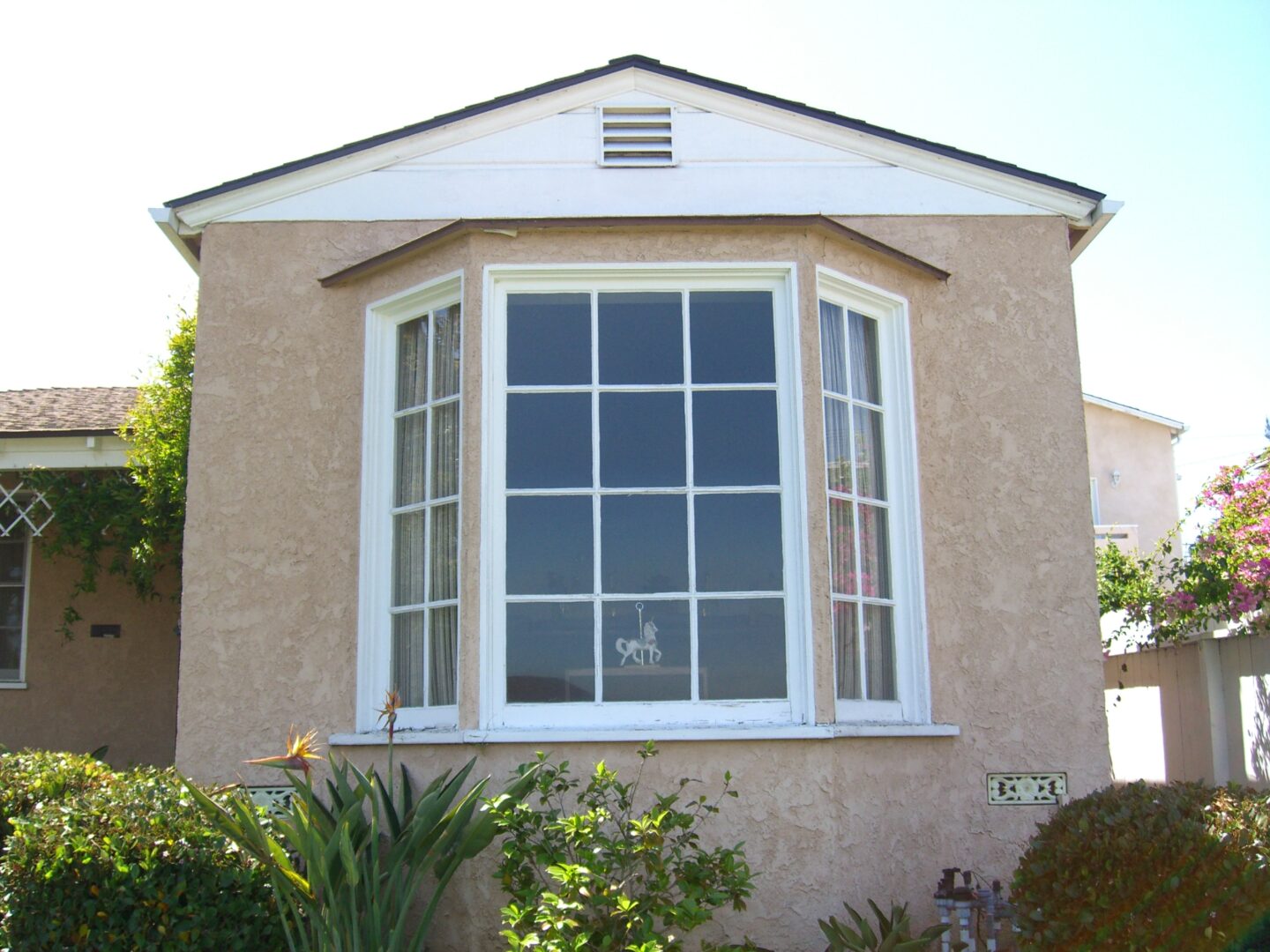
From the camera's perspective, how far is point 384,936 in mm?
5117

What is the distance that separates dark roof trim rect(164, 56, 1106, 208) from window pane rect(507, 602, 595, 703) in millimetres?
2679

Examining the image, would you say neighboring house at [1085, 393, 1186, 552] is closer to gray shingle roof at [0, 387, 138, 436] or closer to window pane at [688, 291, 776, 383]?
gray shingle roof at [0, 387, 138, 436]

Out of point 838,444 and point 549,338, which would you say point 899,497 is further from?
point 549,338

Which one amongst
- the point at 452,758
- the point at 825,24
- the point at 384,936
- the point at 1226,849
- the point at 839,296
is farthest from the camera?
the point at 825,24

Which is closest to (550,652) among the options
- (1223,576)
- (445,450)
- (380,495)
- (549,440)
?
(549,440)

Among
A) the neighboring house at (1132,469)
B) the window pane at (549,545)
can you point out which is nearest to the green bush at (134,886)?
the window pane at (549,545)

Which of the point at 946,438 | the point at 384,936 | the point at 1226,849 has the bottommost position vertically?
the point at 384,936

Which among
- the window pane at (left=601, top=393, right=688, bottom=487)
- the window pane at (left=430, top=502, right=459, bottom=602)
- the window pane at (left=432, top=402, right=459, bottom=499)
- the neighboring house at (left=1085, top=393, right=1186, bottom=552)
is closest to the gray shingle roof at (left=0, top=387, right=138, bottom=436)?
the window pane at (left=432, top=402, right=459, bottom=499)

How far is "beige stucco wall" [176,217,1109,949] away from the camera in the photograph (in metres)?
5.57

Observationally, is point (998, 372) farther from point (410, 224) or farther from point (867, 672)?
point (410, 224)

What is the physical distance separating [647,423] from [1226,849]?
9.88 feet

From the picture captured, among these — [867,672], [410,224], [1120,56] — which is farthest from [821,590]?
[1120,56]

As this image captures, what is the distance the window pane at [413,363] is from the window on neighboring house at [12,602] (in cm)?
461

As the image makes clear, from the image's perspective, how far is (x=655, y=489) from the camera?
5809 mm
